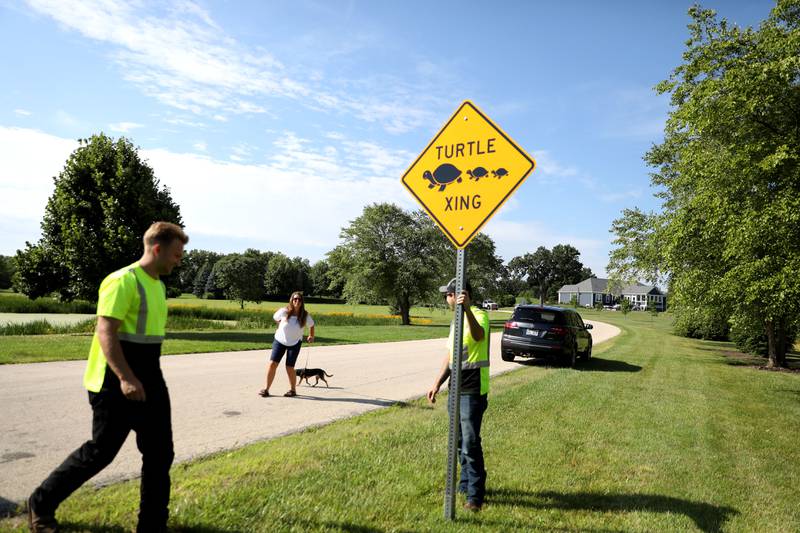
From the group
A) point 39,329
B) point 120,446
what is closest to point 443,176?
point 120,446

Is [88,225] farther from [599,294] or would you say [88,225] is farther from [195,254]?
[599,294]

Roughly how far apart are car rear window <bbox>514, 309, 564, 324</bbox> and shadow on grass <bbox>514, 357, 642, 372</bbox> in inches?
51.9

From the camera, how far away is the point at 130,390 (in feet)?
9.46

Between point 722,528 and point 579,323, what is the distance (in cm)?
1276

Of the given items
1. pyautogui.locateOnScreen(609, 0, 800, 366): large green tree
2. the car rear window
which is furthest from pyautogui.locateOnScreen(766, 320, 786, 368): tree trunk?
the car rear window

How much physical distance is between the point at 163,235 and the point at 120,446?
129 centimetres

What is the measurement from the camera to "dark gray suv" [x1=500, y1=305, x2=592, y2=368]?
14648 mm

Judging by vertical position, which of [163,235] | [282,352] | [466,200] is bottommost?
[282,352]

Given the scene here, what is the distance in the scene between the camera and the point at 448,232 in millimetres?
4125

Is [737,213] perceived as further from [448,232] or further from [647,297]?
[647,297]

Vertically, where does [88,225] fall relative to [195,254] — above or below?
below

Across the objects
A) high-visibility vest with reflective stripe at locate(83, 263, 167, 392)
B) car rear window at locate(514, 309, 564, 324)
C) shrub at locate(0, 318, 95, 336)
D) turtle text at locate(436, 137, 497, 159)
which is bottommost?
shrub at locate(0, 318, 95, 336)

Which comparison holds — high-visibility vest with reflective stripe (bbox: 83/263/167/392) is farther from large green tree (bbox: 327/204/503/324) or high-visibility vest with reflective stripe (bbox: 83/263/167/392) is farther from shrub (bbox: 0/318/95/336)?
large green tree (bbox: 327/204/503/324)

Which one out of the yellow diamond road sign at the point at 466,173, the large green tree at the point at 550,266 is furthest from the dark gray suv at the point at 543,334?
the large green tree at the point at 550,266
